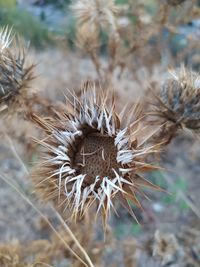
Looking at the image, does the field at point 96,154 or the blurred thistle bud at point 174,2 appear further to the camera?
the blurred thistle bud at point 174,2

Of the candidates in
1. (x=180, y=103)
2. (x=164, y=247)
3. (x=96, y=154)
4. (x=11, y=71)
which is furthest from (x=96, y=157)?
(x=164, y=247)

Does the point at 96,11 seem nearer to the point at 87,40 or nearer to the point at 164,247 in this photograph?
the point at 87,40

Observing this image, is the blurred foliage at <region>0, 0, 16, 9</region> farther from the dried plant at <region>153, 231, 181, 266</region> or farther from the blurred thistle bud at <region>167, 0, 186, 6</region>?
the dried plant at <region>153, 231, 181, 266</region>

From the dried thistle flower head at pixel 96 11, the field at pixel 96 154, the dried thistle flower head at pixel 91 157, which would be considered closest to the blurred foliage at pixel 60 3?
the field at pixel 96 154

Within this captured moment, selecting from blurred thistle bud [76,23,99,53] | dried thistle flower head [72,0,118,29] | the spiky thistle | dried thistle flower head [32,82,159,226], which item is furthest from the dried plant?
dried thistle flower head [72,0,118,29]

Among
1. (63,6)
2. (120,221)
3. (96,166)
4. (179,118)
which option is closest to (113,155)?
(96,166)

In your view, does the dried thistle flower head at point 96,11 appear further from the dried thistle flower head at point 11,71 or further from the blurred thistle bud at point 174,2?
the dried thistle flower head at point 11,71

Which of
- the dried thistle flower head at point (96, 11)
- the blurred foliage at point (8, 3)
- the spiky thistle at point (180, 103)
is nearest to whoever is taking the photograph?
the spiky thistle at point (180, 103)
